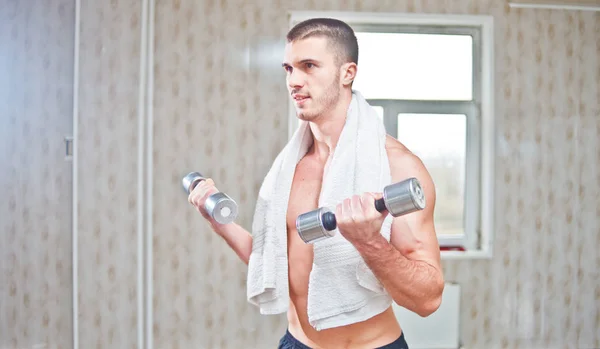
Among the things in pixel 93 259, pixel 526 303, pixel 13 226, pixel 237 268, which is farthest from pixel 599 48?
pixel 13 226

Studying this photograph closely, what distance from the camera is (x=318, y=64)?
3.21 ft

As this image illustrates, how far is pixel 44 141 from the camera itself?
2414mm

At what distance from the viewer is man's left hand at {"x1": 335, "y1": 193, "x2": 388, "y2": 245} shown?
2.62 feet

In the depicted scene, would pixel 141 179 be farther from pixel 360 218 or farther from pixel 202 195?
pixel 360 218

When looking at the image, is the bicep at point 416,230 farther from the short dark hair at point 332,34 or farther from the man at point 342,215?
the short dark hair at point 332,34

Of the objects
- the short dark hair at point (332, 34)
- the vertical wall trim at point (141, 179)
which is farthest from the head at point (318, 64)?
the vertical wall trim at point (141, 179)

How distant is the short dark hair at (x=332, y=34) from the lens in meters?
0.98

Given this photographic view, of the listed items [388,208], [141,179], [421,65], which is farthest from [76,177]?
[388,208]

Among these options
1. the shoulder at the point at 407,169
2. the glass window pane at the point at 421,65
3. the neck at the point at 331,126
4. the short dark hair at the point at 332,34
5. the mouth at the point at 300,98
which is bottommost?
Answer: the shoulder at the point at 407,169

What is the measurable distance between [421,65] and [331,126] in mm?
1664

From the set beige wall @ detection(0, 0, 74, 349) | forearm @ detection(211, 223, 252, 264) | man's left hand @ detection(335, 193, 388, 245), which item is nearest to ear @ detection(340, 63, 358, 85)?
man's left hand @ detection(335, 193, 388, 245)

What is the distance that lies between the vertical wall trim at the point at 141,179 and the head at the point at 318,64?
1.34 m

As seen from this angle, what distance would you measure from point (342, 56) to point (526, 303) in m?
2.08

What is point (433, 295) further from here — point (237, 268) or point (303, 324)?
point (237, 268)
